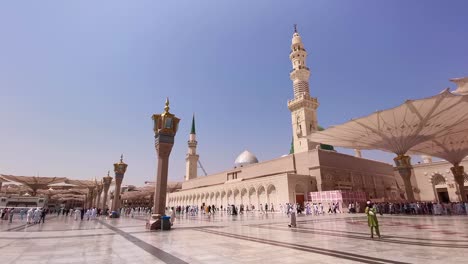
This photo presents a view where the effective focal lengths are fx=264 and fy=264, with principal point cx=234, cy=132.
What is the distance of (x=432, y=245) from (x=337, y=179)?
35.6 metres

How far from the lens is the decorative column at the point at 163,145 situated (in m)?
14.4

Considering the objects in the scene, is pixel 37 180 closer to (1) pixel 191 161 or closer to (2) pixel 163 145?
(1) pixel 191 161

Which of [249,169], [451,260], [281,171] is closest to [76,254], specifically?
[451,260]

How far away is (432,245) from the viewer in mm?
6922

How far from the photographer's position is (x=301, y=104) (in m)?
46.7

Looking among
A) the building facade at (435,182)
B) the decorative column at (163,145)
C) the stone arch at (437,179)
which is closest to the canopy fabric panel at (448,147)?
the building facade at (435,182)

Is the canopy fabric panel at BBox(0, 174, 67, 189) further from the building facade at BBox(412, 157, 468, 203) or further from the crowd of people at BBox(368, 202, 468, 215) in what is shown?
the building facade at BBox(412, 157, 468, 203)

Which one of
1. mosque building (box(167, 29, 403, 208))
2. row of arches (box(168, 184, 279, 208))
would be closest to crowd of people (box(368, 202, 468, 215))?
mosque building (box(167, 29, 403, 208))

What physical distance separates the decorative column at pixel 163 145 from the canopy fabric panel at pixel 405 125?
16.5 metres

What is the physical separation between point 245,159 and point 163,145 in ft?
185

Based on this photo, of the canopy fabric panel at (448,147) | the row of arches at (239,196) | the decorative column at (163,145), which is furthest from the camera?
the row of arches at (239,196)

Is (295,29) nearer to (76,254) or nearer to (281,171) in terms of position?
(281,171)

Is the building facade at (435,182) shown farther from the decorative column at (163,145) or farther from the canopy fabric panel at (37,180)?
the canopy fabric panel at (37,180)

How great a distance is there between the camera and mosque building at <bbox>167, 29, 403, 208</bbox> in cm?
3800
